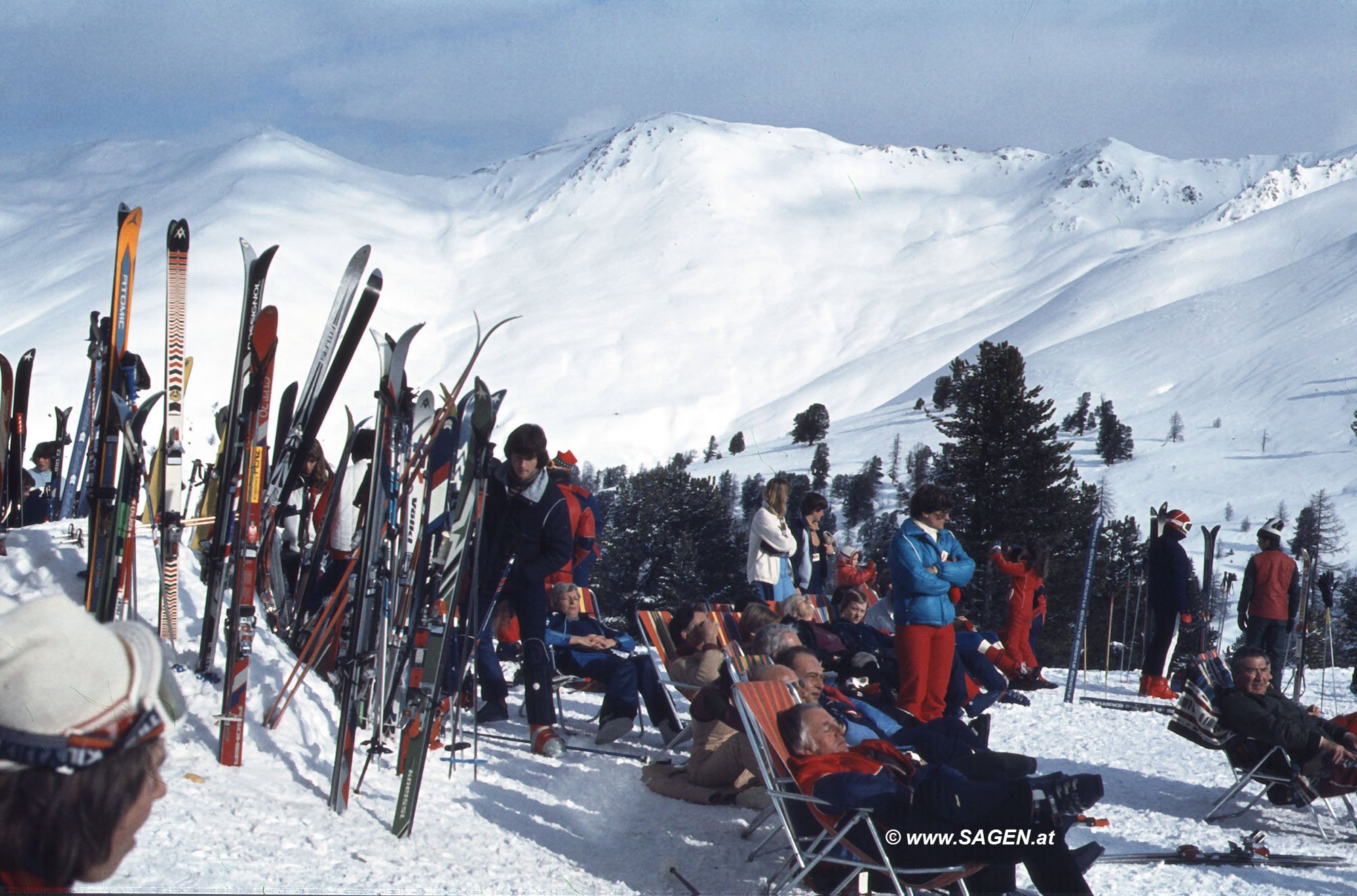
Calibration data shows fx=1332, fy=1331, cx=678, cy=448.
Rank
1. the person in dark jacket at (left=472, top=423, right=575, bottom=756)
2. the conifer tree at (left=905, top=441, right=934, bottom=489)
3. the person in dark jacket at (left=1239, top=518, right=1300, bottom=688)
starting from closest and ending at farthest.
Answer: the person in dark jacket at (left=472, top=423, right=575, bottom=756) < the person in dark jacket at (left=1239, top=518, right=1300, bottom=688) < the conifer tree at (left=905, top=441, right=934, bottom=489)

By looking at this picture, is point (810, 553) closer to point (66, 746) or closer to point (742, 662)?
point (742, 662)

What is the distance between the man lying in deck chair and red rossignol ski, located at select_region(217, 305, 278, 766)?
203cm

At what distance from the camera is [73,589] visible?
564 centimetres

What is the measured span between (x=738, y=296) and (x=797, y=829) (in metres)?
146

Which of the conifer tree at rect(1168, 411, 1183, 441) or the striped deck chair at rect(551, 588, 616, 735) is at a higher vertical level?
the conifer tree at rect(1168, 411, 1183, 441)

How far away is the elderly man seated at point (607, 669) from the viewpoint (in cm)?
660

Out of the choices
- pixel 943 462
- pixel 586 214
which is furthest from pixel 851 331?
pixel 943 462

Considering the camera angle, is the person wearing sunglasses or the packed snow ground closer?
the person wearing sunglasses

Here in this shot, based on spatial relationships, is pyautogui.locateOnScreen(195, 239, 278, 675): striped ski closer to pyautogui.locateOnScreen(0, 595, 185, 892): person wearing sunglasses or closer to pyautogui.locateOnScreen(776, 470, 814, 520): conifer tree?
pyautogui.locateOnScreen(0, 595, 185, 892): person wearing sunglasses

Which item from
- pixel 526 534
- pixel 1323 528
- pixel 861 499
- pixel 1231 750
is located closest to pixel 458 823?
pixel 526 534

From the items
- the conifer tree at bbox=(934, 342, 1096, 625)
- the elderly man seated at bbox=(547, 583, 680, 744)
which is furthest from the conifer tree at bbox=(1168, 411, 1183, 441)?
the elderly man seated at bbox=(547, 583, 680, 744)

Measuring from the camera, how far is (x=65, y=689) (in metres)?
1.51

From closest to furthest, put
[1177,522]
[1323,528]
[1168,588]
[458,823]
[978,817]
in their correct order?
[978,817], [458,823], [1177,522], [1168,588], [1323,528]

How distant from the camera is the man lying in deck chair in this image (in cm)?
387
